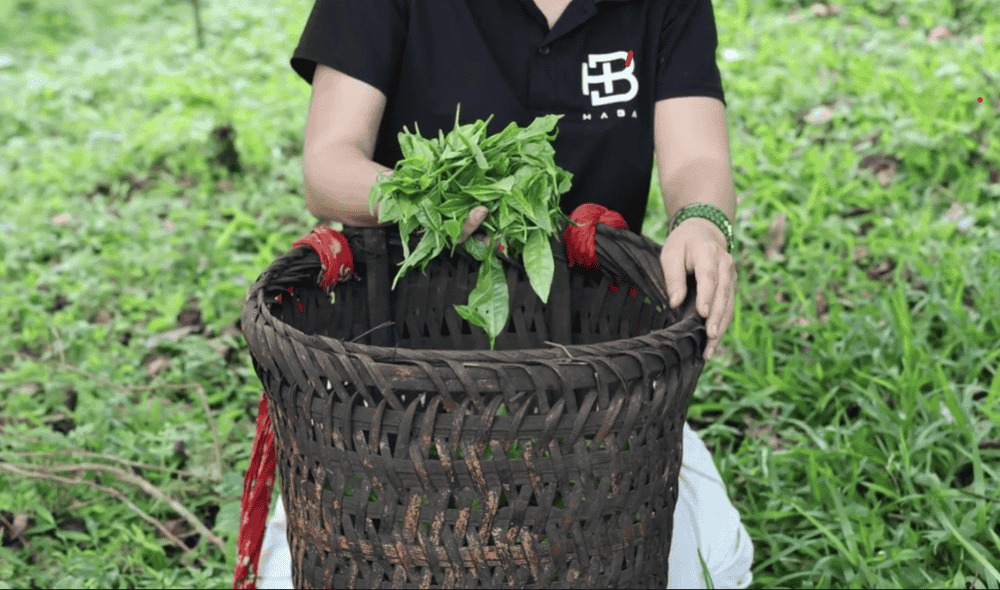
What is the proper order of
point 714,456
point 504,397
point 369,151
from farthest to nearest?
1. point 714,456
2. point 369,151
3. point 504,397

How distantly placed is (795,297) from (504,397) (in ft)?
5.74

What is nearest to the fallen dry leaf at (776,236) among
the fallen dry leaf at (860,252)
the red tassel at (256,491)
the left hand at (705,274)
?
the fallen dry leaf at (860,252)

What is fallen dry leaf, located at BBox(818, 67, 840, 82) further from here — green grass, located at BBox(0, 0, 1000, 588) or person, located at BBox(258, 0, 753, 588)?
person, located at BBox(258, 0, 753, 588)

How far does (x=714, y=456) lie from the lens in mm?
2102

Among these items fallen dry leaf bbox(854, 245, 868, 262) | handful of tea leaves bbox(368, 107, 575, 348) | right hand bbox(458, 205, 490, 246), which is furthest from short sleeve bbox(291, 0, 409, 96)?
fallen dry leaf bbox(854, 245, 868, 262)

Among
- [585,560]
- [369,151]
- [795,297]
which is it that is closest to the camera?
[585,560]

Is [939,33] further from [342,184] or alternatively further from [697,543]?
[342,184]

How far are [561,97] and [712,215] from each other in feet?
1.27

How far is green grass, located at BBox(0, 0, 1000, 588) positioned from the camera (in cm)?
187

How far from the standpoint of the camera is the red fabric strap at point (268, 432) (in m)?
1.36

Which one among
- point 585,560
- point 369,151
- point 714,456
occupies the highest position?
point 369,151

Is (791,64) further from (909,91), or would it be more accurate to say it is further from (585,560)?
(585,560)

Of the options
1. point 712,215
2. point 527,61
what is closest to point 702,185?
point 712,215

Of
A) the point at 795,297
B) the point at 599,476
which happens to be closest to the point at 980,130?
the point at 795,297
